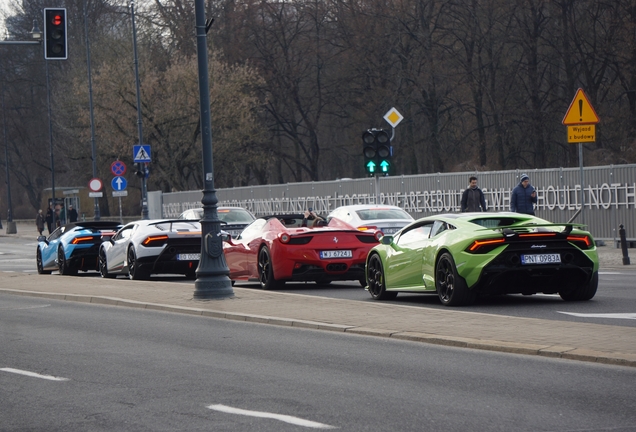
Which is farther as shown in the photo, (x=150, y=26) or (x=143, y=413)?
(x=150, y=26)

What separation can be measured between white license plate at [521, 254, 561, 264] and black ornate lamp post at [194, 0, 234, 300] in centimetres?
464

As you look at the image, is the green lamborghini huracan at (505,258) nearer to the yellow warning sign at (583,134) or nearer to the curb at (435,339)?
the curb at (435,339)

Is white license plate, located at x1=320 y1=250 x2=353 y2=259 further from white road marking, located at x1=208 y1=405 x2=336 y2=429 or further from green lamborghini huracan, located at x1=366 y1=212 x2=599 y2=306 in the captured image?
white road marking, located at x1=208 y1=405 x2=336 y2=429

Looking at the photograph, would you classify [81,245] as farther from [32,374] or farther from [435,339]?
[32,374]

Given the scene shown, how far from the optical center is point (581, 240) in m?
14.5

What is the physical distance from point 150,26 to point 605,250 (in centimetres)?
3817

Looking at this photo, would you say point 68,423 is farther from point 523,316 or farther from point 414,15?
point 414,15

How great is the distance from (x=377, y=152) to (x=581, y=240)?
12.1m

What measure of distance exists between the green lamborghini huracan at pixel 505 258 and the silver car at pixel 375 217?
1098 centimetres

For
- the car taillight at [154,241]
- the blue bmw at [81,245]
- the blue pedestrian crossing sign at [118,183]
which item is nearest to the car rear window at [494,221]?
the car taillight at [154,241]

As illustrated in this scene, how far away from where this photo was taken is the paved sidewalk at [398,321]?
10.2 meters

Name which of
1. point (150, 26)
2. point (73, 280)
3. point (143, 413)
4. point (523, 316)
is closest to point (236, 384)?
point (143, 413)

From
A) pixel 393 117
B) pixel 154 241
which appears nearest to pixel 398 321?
pixel 154 241

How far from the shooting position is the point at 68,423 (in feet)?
24.4
